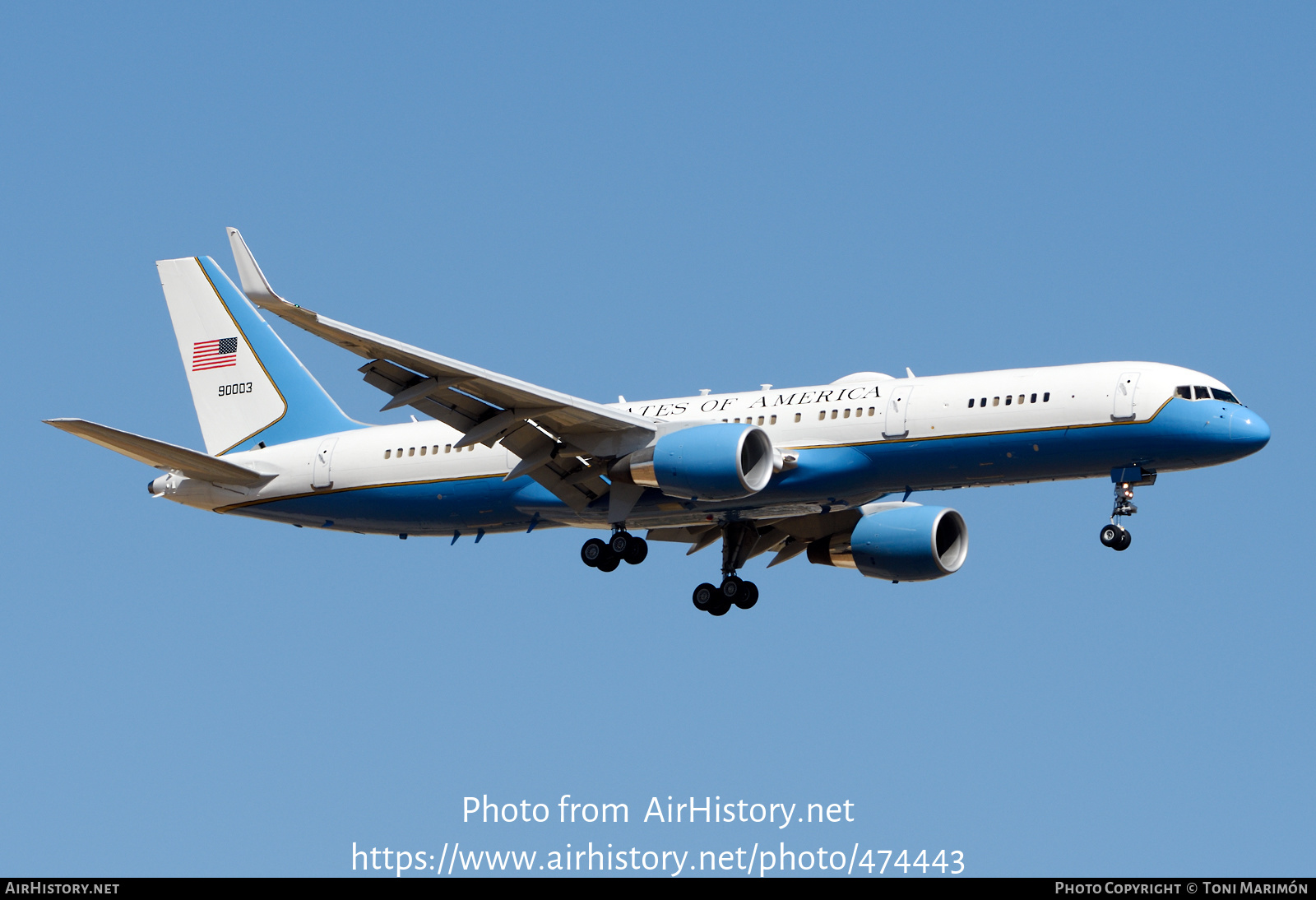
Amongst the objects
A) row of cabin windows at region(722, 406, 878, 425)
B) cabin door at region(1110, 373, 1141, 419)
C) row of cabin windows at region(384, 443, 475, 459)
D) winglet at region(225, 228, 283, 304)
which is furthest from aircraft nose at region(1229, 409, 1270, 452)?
winglet at region(225, 228, 283, 304)

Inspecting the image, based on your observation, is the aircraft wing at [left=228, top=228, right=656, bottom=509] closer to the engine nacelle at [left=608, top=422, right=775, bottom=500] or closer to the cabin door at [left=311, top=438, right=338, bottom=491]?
the engine nacelle at [left=608, top=422, right=775, bottom=500]

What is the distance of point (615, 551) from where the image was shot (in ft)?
133

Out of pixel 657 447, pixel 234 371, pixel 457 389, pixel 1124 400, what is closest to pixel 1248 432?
pixel 1124 400

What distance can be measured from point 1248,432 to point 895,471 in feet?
23.5

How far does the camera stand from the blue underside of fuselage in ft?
117

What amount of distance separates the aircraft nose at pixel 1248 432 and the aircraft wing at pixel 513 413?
1219cm

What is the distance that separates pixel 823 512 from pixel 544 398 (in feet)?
22.7

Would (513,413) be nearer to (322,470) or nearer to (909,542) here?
(322,470)

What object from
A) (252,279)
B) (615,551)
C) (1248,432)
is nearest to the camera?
(252,279)

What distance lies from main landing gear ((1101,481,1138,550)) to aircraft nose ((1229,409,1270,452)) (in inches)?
89.9
